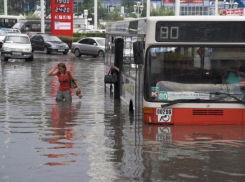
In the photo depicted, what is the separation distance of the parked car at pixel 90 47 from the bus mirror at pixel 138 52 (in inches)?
1262

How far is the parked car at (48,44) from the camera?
46.8 metres

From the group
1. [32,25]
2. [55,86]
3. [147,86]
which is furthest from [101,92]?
[32,25]

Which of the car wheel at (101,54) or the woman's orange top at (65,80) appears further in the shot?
the car wheel at (101,54)

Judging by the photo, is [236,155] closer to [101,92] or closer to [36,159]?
[36,159]

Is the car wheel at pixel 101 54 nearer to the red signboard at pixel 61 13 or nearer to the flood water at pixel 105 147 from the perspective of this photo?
the red signboard at pixel 61 13

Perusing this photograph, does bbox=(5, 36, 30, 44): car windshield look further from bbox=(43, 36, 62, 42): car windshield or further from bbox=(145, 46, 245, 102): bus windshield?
bbox=(145, 46, 245, 102): bus windshield

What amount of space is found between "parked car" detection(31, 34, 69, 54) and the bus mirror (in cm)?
3498

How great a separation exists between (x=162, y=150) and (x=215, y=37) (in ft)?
9.29

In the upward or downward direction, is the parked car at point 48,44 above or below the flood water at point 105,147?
below

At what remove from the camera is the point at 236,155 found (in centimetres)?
1000

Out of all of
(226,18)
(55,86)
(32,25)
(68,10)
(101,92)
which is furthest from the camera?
(32,25)

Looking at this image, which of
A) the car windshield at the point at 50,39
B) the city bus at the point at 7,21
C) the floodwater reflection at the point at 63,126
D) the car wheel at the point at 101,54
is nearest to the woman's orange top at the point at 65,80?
the floodwater reflection at the point at 63,126

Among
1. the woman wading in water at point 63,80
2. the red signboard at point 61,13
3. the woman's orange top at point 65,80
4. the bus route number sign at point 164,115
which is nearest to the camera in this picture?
the bus route number sign at point 164,115

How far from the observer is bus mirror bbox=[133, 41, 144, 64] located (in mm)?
12117
